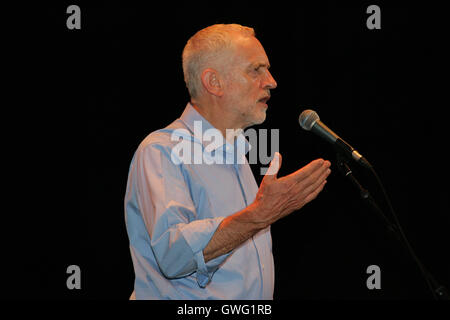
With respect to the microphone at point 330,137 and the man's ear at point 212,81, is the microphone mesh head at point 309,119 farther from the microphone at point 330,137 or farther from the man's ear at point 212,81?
the man's ear at point 212,81

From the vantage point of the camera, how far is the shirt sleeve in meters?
1.49

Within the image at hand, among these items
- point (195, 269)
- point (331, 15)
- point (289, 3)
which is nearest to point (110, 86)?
point (289, 3)

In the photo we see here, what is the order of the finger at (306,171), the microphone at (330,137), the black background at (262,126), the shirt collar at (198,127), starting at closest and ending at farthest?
the finger at (306,171) → the microphone at (330,137) → the shirt collar at (198,127) → the black background at (262,126)

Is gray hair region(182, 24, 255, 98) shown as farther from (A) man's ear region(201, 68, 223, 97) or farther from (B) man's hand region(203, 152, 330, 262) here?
(B) man's hand region(203, 152, 330, 262)

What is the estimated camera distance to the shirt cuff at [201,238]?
1478mm

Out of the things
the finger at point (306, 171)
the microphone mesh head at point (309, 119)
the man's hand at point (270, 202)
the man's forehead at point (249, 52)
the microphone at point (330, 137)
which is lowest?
the man's hand at point (270, 202)

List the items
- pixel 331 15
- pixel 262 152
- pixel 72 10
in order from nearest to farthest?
pixel 262 152 → pixel 72 10 → pixel 331 15

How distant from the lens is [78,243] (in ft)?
9.38

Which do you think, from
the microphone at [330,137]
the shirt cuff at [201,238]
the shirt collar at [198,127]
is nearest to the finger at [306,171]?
the microphone at [330,137]

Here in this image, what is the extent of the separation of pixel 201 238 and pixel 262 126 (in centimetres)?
173

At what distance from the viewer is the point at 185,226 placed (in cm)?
150

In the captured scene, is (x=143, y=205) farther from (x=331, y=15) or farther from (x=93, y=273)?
(x=331, y=15)

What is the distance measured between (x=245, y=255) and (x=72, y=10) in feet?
5.85

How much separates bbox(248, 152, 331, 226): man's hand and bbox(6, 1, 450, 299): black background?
1661 millimetres
